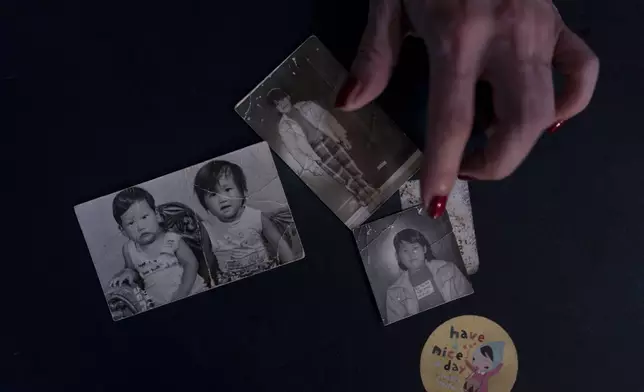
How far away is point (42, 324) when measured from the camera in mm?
629

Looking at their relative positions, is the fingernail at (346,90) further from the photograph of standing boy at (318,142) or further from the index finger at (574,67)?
the index finger at (574,67)

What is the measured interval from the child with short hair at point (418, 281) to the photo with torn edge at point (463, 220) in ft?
0.07

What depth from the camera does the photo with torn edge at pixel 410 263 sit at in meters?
0.66

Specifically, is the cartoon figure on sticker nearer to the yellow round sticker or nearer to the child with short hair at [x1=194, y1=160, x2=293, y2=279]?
the yellow round sticker

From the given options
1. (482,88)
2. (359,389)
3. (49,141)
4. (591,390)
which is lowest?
(591,390)

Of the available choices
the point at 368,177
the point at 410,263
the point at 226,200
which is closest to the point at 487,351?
the point at 410,263

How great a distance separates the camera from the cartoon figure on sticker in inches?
26.6

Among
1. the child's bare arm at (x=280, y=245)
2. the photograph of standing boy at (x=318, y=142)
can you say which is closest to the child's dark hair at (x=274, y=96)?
the photograph of standing boy at (x=318, y=142)

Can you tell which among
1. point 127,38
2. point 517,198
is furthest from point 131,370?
point 517,198

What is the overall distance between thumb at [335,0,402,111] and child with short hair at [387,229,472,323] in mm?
181

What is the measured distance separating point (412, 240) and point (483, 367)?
0.17m

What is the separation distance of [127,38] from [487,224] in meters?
0.46

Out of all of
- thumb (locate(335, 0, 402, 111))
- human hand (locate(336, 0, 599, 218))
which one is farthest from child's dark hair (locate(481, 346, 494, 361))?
thumb (locate(335, 0, 402, 111))

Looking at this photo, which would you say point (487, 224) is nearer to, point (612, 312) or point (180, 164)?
point (612, 312)
